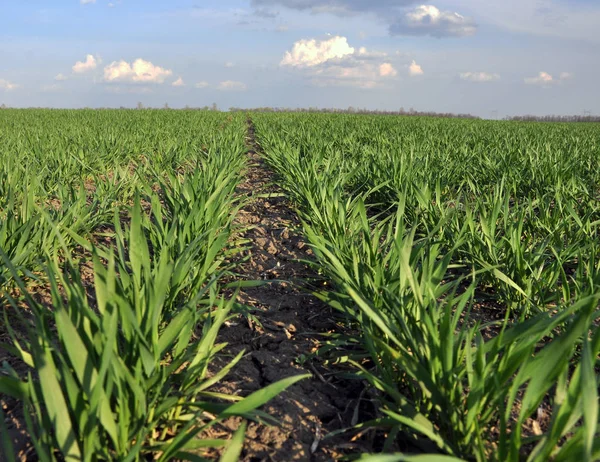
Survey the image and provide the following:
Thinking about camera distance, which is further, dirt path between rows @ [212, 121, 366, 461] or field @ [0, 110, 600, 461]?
dirt path between rows @ [212, 121, 366, 461]

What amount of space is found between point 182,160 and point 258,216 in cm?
213

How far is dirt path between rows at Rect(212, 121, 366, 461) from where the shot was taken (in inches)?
58.4

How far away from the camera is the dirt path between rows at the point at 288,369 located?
4.87 ft

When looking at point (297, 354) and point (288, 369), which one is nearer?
point (288, 369)

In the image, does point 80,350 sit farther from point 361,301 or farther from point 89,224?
point 89,224

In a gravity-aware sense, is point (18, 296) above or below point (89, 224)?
below

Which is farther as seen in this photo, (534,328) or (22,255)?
(22,255)

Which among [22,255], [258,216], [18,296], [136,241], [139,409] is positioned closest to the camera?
[139,409]

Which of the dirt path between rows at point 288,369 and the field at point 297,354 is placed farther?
the dirt path between rows at point 288,369

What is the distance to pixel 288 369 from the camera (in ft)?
6.31

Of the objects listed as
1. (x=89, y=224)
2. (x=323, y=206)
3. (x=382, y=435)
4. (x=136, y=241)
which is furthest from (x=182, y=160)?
(x=382, y=435)

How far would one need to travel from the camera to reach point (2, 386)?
3.81 ft

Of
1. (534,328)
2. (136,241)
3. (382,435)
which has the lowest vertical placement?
(382,435)

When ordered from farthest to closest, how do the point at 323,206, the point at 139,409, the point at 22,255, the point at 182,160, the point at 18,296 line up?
the point at 182,160 < the point at 323,206 < the point at 18,296 < the point at 22,255 < the point at 139,409
